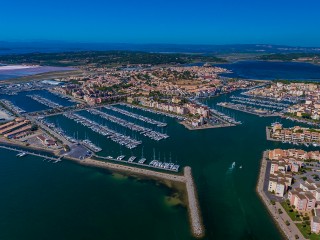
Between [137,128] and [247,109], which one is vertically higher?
[247,109]

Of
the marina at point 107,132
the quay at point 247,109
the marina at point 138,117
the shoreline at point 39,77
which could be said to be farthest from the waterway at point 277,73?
the marina at point 107,132

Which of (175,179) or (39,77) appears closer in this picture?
(175,179)

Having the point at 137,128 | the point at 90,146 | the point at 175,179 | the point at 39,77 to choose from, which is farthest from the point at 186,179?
the point at 39,77

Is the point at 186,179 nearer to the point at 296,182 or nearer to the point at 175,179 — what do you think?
the point at 175,179

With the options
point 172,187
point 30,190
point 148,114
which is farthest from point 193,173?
point 148,114

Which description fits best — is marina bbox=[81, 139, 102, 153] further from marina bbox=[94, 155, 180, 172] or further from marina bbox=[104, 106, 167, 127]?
marina bbox=[104, 106, 167, 127]

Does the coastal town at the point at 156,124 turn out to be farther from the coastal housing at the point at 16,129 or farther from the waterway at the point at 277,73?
the waterway at the point at 277,73

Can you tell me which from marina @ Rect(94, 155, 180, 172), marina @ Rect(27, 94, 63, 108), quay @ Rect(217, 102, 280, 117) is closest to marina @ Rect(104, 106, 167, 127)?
marina @ Rect(27, 94, 63, 108)

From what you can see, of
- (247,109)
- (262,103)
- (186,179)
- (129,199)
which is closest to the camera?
(129,199)

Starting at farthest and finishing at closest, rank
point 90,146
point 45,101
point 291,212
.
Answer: point 45,101 < point 90,146 < point 291,212

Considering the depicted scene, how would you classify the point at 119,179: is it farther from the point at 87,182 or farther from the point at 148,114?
the point at 148,114
